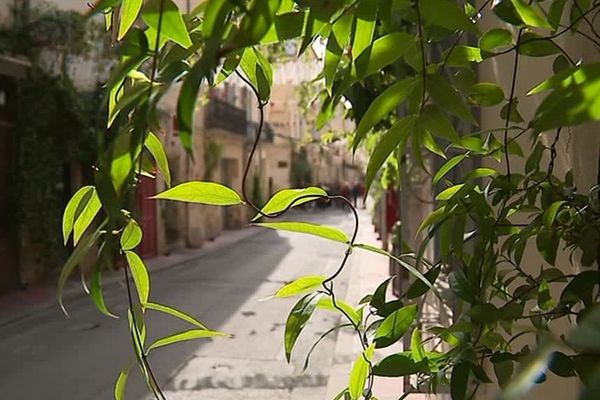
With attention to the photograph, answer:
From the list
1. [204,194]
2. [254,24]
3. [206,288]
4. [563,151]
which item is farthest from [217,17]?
[206,288]

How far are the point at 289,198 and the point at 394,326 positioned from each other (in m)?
0.25

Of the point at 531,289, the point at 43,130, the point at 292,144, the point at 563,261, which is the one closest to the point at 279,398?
the point at 563,261

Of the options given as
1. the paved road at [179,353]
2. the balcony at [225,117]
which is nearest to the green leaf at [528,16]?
the paved road at [179,353]

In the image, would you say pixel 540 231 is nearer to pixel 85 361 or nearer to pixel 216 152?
pixel 85 361

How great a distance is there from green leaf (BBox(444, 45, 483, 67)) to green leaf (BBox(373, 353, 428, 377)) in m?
0.44

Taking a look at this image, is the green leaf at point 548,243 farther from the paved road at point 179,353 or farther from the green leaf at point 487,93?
the paved road at point 179,353

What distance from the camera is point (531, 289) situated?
105 centimetres

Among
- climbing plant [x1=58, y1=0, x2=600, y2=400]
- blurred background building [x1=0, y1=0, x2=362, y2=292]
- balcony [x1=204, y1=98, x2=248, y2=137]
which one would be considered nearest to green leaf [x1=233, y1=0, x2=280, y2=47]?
climbing plant [x1=58, y1=0, x2=600, y2=400]

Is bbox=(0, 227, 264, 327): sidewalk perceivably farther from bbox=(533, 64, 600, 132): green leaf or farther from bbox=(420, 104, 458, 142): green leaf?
bbox=(533, 64, 600, 132): green leaf

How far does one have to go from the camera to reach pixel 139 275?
92 cm

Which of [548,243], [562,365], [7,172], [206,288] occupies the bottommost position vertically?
[206,288]

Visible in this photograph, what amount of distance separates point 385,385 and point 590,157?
3.17m

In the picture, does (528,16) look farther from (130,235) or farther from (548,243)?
(130,235)

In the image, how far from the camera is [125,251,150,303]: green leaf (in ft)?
2.99
